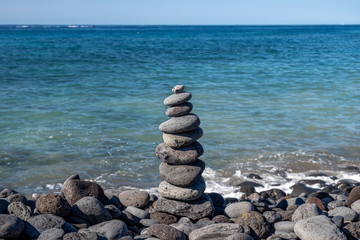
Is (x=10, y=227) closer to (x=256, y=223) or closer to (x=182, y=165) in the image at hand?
(x=182, y=165)

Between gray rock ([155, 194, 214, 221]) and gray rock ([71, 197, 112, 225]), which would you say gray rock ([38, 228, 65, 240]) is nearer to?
gray rock ([71, 197, 112, 225])

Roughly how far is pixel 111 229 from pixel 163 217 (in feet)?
4.45

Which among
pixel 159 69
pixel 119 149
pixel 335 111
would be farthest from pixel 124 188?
pixel 159 69

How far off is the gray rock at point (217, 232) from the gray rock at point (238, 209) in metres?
1.30

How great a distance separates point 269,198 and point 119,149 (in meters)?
4.71

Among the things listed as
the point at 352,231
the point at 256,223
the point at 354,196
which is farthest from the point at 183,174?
the point at 354,196

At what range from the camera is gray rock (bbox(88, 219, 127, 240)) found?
6.46 meters

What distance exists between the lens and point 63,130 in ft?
47.6

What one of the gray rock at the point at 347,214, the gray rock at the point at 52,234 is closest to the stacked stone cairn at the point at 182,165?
the gray rock at the point at 347,214

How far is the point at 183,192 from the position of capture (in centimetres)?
770

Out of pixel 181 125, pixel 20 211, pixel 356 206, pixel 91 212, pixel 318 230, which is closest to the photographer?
pixel 318 230

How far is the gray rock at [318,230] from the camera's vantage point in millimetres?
6168

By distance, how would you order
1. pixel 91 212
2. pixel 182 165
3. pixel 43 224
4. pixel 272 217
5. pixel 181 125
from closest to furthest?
1. pixel 43 224
2. pixel 91 212
3. pixel 272 217
4. pixel 181 125
5. pixel 182 165

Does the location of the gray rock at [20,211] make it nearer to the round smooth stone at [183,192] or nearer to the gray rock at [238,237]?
the round smooth stone at [183,192]
